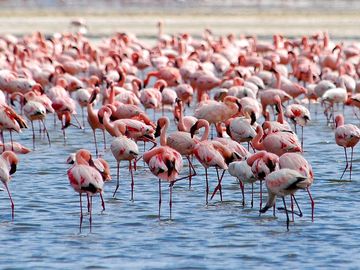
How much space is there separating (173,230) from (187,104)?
815 centimetres

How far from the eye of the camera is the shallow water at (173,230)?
8.51 m

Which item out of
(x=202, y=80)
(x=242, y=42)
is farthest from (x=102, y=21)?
(x=202, y=80)

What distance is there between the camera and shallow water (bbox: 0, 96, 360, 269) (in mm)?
8508

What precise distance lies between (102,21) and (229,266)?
31.7 m

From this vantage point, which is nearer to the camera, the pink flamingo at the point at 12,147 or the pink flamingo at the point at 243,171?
the pink flamingo at the point at 243,171

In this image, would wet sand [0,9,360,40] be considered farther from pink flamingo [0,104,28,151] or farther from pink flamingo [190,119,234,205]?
pink flamingo [190,119,234,205]

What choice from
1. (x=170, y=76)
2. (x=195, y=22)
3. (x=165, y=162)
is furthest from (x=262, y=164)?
(x=195, y=22)

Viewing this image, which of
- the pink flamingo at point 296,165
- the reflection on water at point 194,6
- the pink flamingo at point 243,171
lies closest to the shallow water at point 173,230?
the pink flamingo at point 243,171

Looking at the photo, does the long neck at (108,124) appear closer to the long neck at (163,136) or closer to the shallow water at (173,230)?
the shallow water at (173,230)

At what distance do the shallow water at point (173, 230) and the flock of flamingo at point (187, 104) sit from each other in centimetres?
23

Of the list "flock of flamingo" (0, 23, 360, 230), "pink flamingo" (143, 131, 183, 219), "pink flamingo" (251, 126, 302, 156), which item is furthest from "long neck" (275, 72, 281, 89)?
"pink flamingo" (143, 131, 183, 219)

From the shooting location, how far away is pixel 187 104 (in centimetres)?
1756

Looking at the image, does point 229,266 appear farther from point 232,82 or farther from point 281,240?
point 232,82

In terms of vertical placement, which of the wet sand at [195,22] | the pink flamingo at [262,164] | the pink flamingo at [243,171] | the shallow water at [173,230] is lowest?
the shallow water at [173,230]
